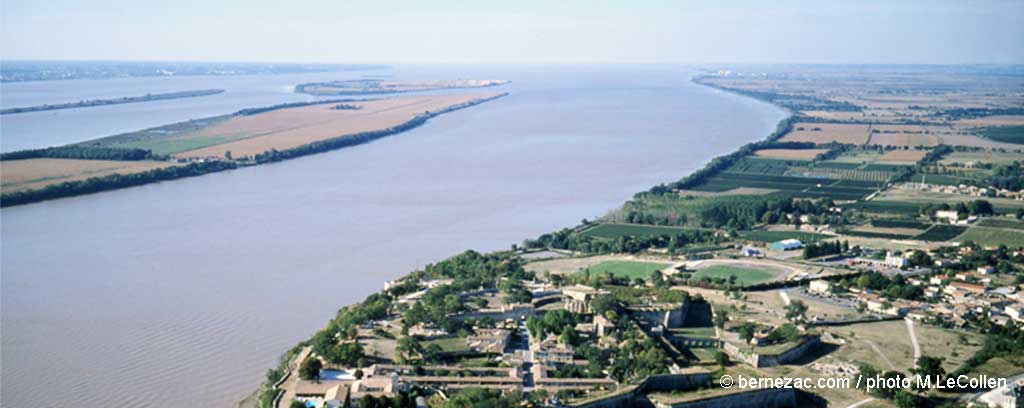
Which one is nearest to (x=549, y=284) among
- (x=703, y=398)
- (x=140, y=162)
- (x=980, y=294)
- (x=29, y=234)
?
(x=703, y=398)

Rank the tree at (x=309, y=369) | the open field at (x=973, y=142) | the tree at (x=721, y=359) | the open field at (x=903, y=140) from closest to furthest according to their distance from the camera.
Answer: the tree at (x=309, y=369)
the tree at (x=721, y=359)
the open field at (x=973, y=142)
the open field at (x=903, y=140)

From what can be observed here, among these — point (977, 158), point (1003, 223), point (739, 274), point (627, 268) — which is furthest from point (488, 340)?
point (977, 158)

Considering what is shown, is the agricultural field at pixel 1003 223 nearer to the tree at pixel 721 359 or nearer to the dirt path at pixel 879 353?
the dirt path at pixel 879 353

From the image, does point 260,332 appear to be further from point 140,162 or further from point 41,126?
point 41,126

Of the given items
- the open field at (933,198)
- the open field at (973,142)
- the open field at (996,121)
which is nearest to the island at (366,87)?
the open field at (996,121)

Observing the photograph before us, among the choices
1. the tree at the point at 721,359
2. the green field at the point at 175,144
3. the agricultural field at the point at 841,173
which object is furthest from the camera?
the green field at the point at 175,144

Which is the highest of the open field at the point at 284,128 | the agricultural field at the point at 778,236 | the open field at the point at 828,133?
the open field at the point at 284,128

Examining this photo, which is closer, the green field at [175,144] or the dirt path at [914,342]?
the dirt path at [914,342]
